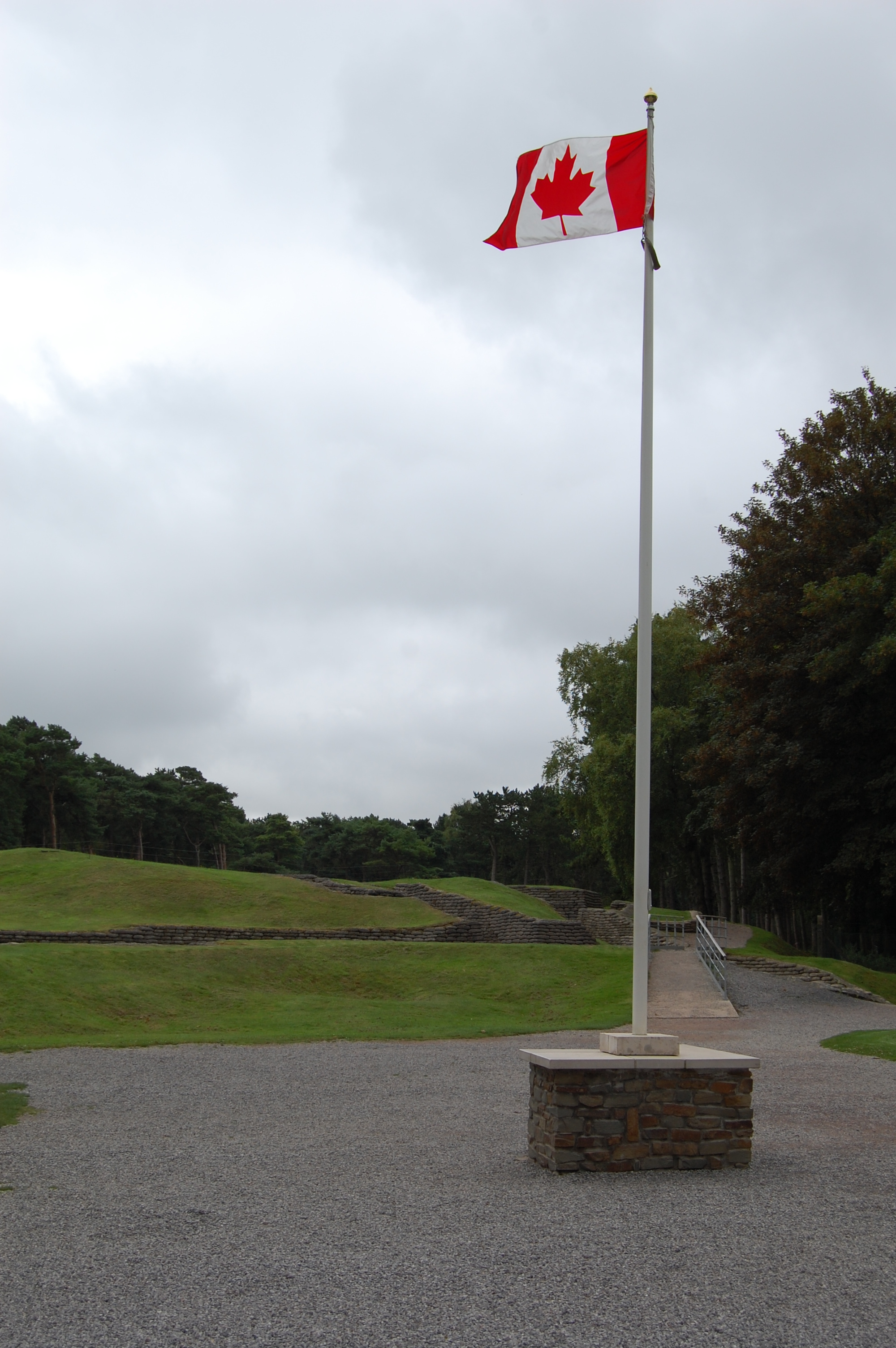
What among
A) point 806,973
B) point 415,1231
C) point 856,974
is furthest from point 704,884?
point 415,1231

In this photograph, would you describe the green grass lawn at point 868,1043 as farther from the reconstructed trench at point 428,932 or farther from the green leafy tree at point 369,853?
the green leafy tree at point 369,853

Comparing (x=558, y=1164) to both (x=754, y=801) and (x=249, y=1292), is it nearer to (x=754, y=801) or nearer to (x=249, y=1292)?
(x=249, y=1292)

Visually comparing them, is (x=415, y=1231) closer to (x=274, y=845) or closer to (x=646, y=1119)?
(x=646, y=1119)

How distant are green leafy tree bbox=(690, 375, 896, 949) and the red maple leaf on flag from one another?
1415 cm

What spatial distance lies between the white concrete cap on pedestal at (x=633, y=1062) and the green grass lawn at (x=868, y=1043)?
7.76m

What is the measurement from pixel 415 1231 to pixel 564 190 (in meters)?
7.61

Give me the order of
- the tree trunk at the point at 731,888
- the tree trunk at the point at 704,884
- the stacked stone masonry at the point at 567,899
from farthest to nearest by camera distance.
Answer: the tree trunk at the point at 731,888 → the tree trunk at the point at 704,884 → the stacked stone masonry at the point at 567,899

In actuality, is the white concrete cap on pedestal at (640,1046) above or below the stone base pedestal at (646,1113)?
above

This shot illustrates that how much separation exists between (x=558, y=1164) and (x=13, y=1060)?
9068mm

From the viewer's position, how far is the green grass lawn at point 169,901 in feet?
91.5

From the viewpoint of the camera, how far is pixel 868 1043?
14.4 m

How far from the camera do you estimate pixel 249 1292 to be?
14.6 feet

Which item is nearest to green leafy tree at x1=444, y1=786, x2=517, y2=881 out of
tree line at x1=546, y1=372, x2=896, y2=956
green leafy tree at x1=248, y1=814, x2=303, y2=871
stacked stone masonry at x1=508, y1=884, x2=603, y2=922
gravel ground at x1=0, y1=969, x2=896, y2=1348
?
green leafy tree at x1=248, y1=814, x2=303, y2=871

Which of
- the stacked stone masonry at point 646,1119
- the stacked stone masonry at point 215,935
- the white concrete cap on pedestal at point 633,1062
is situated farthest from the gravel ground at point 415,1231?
the stacked stone masonry at point 215,935
